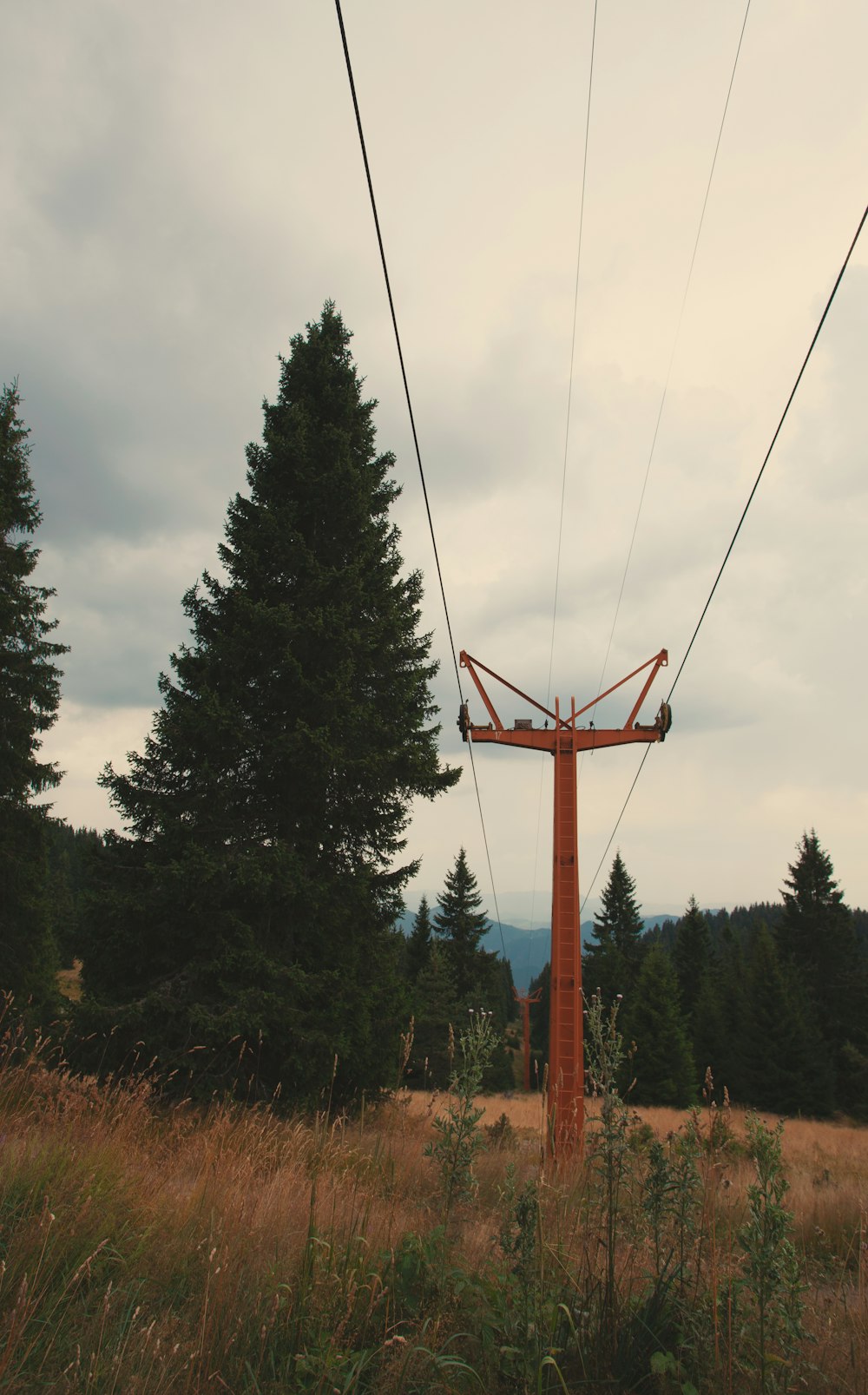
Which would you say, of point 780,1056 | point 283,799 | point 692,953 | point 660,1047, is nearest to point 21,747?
point 283,799

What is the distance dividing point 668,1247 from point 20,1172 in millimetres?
3098

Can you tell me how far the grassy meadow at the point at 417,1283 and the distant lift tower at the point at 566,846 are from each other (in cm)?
659

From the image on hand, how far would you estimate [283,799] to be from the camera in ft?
33.0

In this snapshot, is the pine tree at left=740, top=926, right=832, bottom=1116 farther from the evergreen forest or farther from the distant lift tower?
the evergreen forest

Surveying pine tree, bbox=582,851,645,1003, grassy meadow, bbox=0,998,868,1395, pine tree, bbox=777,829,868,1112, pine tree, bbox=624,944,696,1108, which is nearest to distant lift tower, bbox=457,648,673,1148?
grassy meadow, bbox=0,998,868,1395

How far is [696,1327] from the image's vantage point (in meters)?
2.65

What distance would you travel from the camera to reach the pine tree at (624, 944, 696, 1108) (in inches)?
1309

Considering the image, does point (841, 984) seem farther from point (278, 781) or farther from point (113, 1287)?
point (113, 1287)

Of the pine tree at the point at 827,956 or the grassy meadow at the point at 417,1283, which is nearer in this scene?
the grassy meadow at the point at 417,1283

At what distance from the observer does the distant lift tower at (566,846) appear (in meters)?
10.8

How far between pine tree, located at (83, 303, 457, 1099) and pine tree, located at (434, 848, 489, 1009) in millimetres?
35293

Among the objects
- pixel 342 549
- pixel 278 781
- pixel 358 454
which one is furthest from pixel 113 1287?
pixel 358 454

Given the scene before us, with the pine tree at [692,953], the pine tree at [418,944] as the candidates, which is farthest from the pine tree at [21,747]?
the pine tree at [692,953]

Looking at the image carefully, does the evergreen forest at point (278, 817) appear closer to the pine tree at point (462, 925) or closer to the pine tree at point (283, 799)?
the pine tree at point (283, 799)
